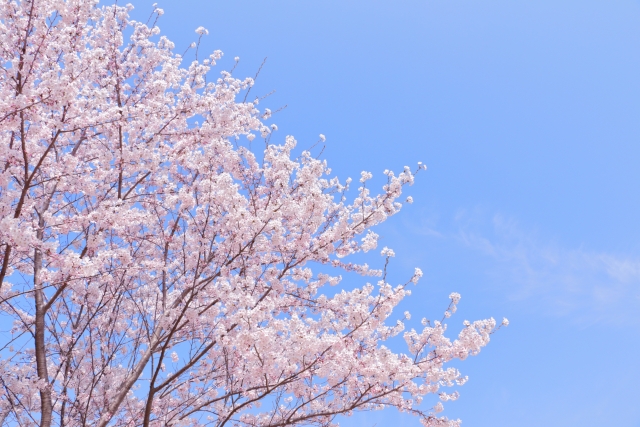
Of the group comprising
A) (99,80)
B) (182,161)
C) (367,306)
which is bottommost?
(367,306)

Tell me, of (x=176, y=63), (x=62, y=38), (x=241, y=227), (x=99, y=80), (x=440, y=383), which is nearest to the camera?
(x=62, y=38)

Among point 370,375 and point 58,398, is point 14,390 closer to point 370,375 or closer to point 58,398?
point 58,398

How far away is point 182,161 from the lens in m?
7.93

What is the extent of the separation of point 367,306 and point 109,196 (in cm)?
469

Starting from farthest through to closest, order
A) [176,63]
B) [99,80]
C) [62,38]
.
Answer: [176,63]
[99,80]
[62,38]

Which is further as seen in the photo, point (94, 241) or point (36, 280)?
point (36, 280)

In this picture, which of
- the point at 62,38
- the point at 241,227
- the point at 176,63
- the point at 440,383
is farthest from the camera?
the point at 176,63

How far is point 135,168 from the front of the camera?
7.17 m

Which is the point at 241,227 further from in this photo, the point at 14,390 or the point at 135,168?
the point at 14,390

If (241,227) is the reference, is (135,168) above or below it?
above

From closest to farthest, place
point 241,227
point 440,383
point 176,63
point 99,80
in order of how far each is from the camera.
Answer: point 241,227, point 440,383, point 99,80, point 176,63

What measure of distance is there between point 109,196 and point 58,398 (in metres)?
3.20

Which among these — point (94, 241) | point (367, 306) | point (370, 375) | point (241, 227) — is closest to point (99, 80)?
point (94, 241)

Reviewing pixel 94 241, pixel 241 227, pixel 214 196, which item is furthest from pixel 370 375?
pixel 94 241
